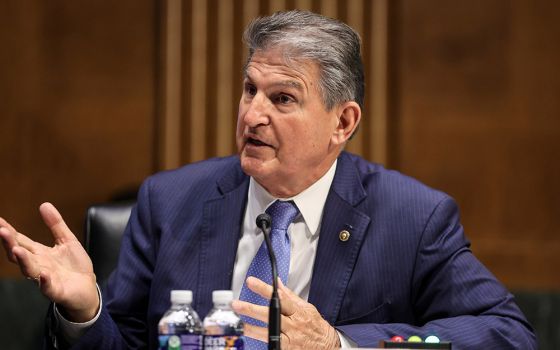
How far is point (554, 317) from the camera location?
359 cm

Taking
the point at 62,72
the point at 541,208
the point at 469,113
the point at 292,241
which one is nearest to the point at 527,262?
the point at 541,208

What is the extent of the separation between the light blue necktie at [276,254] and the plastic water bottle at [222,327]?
1.63 ft

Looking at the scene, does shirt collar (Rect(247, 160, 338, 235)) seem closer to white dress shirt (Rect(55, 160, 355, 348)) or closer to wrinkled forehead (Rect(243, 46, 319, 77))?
white dress shirt (Rect(55, 160, 355, 348))

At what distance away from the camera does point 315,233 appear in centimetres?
302

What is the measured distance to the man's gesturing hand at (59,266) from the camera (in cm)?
239

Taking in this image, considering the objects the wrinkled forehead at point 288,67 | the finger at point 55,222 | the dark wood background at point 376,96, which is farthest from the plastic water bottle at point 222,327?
the dark wood background at point 376,96

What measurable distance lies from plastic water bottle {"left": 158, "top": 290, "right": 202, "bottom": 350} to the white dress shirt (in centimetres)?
65

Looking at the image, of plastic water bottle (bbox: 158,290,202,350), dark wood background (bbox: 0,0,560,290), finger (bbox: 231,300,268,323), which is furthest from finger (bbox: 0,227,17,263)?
dark wood background (bbox: 0,0,560,290)

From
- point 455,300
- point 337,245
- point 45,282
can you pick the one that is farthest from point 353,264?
point 45,282

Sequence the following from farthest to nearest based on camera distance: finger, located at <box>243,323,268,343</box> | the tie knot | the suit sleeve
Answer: the tie knot, the suit sleeve, finger, located at <box>243,323,268,343</box>

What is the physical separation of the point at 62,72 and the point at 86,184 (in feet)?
1.75

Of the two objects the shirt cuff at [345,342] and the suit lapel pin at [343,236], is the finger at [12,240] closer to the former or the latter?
the shirt cuff at [345,342]

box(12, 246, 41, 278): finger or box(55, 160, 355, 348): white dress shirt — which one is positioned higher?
box(12, 246, 41, 278): finger

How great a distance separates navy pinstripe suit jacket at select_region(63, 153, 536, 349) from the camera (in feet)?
9.48
